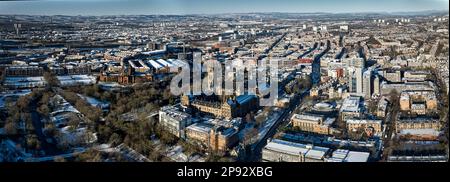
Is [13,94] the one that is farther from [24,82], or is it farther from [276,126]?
[276,126]

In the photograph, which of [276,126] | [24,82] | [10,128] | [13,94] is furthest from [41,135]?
[24,82]

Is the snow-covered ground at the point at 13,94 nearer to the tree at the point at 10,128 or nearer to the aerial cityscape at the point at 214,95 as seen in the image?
the aerial cityscape at the point at 214,95

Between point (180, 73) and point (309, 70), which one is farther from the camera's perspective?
point (309, 70)

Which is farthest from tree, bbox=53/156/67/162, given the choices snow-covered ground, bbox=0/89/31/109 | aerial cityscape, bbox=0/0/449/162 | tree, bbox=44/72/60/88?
tree, bbox=44/72/60/88

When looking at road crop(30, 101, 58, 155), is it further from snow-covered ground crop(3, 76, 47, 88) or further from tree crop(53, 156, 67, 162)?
snow-covered ground crop(3, 76, 47, 88)

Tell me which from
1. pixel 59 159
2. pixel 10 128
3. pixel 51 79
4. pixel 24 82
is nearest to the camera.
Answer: pixel 59 159

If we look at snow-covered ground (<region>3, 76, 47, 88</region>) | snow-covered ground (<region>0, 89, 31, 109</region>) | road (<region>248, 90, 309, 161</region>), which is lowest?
road (<region>248, 90, 309, 161</region>)
